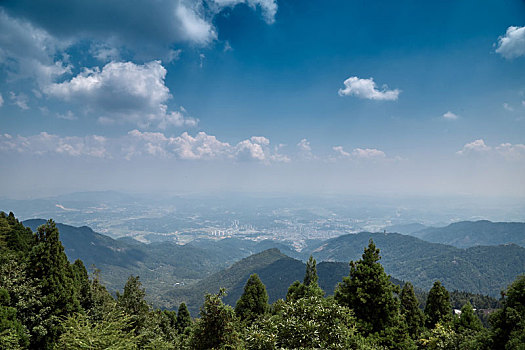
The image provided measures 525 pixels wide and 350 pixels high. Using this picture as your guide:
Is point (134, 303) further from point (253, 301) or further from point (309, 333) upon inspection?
point (309, 333)

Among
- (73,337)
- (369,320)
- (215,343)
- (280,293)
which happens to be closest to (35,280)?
(73,337)

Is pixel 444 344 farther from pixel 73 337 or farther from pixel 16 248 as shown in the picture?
pixel 16 248

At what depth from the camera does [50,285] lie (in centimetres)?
1414

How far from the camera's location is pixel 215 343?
35.4ft

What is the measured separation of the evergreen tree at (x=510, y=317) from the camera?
829 cm

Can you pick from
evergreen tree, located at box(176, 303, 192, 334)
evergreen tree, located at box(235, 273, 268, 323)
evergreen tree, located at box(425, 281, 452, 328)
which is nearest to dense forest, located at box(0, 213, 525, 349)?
evergreen tree, located at box(425, 281, 452, 328)

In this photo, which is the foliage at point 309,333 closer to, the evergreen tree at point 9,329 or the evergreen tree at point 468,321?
the evergreen tree at point 9,329

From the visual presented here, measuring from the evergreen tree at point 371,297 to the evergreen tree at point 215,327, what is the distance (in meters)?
5.40

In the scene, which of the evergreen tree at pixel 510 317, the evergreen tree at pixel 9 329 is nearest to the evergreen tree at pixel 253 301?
the evergreen tree at pixel 9 329

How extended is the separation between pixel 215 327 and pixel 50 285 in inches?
410

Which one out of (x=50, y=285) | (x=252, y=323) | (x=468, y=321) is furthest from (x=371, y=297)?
(x=50, y=285)

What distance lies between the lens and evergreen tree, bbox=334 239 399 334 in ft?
37.4

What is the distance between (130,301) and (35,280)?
17.7ft

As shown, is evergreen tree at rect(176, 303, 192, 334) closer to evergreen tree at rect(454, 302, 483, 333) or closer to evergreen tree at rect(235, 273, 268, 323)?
evergreen tree at rect(235, 273, 268, 323)
